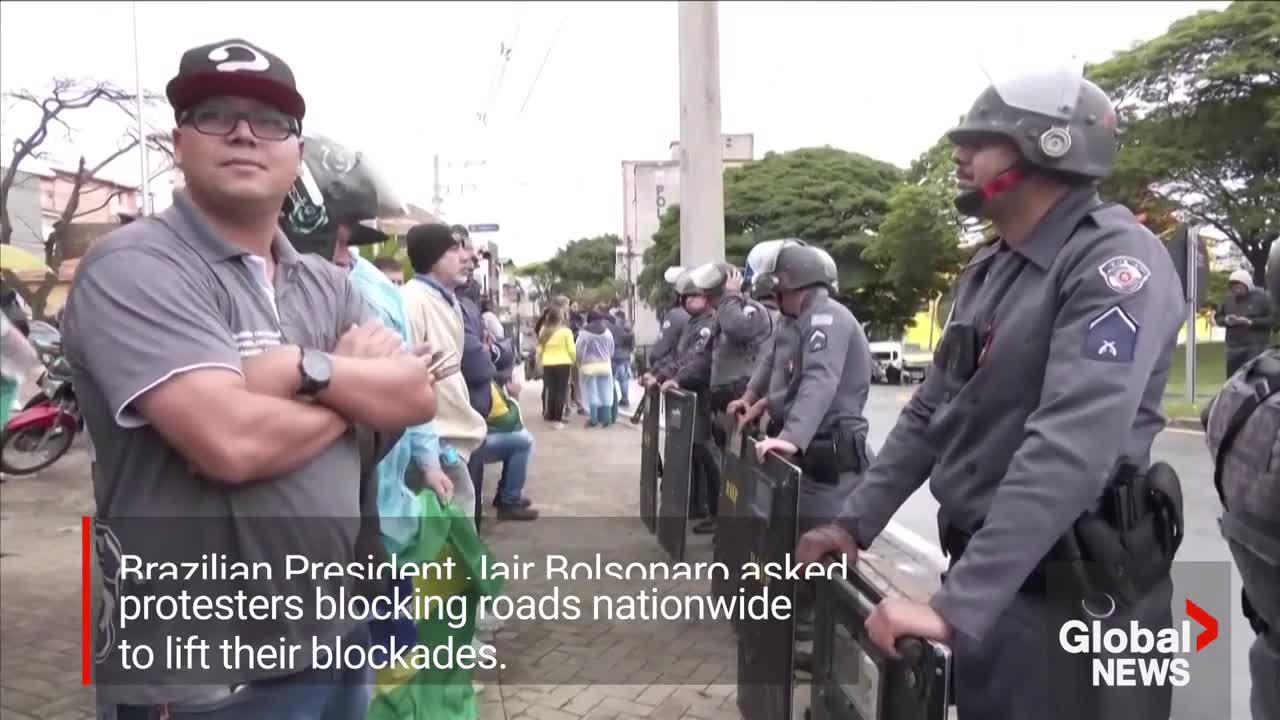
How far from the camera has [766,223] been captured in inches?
1081

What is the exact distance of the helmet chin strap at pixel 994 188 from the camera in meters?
2.04

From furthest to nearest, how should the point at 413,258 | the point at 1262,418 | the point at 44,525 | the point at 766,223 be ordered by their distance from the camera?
the point at 766,223 → the point at 44,525 → the point at 413,258 → the point at 1262,418

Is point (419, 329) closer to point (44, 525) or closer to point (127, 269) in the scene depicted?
point (127, 269)

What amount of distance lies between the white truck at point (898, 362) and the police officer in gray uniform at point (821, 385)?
17.6 m

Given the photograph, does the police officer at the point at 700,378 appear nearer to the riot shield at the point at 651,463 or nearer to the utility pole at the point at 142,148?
the riot shield at the point at 651,463

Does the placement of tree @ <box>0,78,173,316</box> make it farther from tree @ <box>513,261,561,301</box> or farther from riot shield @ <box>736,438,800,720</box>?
tree @ <box>513,261,561,301</box>

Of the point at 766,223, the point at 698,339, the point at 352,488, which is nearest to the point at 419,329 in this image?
the point at 352,488

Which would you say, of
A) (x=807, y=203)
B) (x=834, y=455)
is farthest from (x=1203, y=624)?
(x=807, y=203)

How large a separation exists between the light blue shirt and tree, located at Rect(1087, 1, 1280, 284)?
2785 mm

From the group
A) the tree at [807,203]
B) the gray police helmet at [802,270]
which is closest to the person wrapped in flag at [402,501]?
the gray police helmet at [802,270]

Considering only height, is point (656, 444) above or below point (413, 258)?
below

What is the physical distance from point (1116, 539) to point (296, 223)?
8.14 ft

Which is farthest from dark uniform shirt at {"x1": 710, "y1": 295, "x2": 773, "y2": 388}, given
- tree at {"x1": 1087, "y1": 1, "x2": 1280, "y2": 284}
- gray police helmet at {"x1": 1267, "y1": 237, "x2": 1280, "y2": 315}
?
gray police helmet at {"x1": 1267, "y1": 237, "x2": 1280, "y2": 315}

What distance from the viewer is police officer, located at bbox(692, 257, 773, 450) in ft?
21.0
